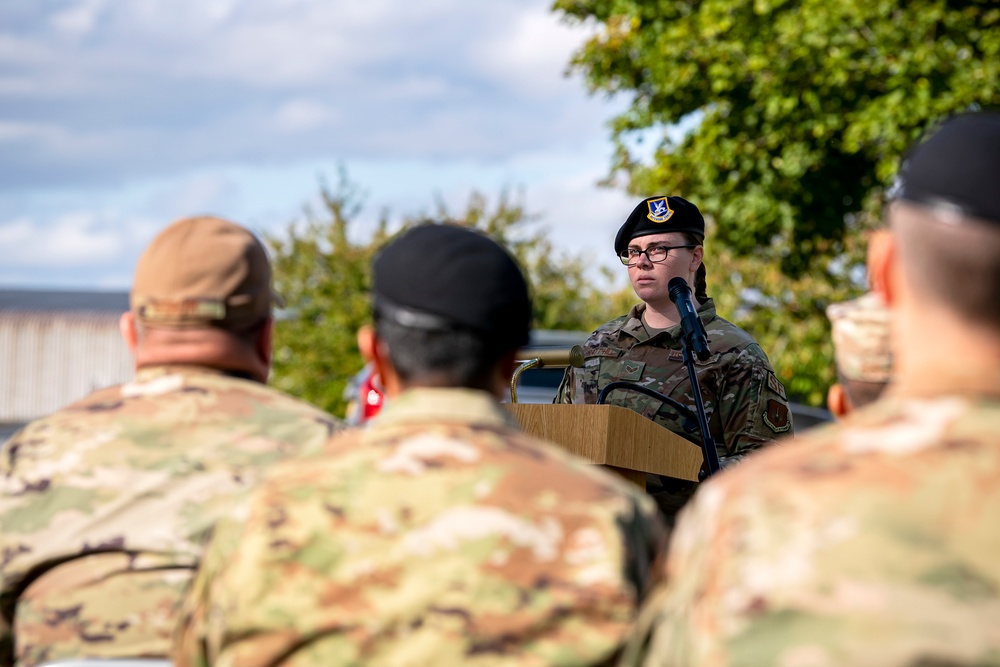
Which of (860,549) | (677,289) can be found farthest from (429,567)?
(677,289)

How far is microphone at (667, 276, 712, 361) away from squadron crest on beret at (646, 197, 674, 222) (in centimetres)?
67

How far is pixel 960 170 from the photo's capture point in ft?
6.93

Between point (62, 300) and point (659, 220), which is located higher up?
point (659, 220)

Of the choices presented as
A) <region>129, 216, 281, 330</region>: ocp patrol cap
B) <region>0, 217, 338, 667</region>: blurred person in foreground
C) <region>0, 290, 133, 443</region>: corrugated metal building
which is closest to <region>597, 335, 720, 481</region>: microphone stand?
<region>0, 217, 338, 667</region>: blurred person in foreground

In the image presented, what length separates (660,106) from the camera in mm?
16891

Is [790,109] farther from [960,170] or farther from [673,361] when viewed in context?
[960,170]

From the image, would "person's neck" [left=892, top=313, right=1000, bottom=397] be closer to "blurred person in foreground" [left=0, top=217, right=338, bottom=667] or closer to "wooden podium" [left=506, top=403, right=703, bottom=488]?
"blurred person in foreground" [left=0, top=217, right=338, bottom=667]

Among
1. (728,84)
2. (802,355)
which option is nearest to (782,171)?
(728,84)

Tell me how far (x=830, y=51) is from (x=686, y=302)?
10664 millimetres

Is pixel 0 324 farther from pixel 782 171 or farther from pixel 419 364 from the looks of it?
pixel 419 364

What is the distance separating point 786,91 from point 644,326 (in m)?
10.2

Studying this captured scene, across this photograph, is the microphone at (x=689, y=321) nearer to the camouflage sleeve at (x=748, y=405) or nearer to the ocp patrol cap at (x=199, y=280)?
the camouflage sleeve at (x=748, y=405)

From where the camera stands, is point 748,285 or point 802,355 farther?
point 748,285

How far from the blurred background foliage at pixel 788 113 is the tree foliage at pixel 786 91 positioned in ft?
0.06
